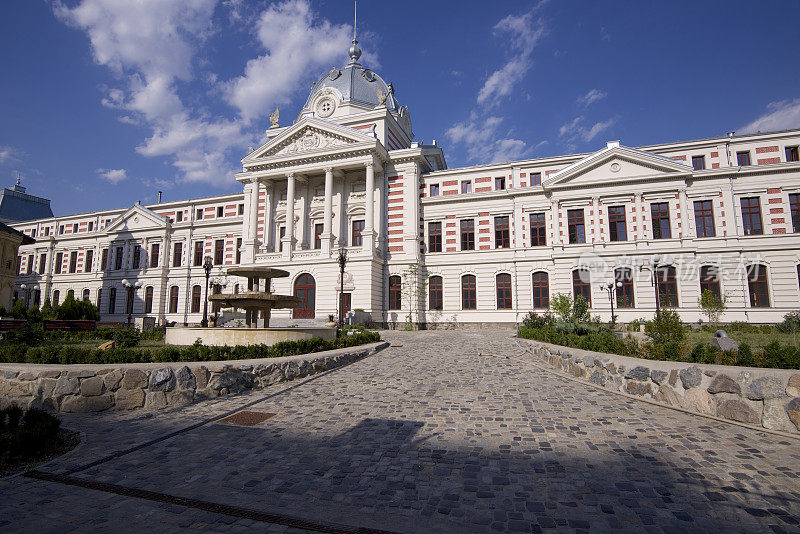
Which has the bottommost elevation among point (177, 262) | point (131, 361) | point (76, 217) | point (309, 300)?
point (131, 361)

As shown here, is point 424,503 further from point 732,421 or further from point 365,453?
point 732,421

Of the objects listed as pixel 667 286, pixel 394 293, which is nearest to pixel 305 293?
pixel 394 293

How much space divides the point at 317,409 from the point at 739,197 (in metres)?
31.6

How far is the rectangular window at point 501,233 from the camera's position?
Answer: 103 ft

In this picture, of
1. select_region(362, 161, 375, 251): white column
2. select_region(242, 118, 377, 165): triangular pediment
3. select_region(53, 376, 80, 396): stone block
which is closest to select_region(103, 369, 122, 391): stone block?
select_region(53, 376, 80, 396): stone block

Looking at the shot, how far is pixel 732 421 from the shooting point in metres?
6.62

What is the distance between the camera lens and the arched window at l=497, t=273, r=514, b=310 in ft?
99.9

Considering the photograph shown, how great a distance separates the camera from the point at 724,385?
686cm

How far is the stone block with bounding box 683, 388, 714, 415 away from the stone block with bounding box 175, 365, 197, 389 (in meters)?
10.2

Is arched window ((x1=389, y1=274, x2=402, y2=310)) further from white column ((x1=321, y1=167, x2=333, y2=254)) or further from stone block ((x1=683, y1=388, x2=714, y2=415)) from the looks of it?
stone block ((x1=683, y1=388, x2=714, y2=415))

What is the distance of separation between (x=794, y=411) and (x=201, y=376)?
1106 cm

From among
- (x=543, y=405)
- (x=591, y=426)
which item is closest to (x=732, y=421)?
(x=591, y=426)

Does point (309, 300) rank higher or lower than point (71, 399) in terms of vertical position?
higher

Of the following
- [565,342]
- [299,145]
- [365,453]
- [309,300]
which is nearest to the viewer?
[365,453]
